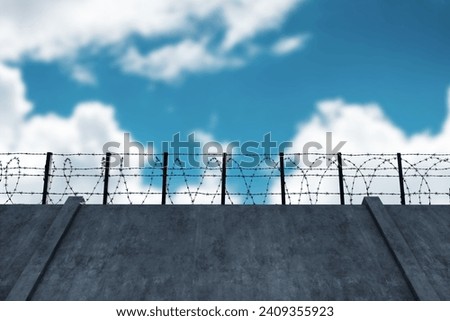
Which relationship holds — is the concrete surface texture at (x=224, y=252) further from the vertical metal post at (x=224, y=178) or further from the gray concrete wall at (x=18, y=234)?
the vertical metal post at (x=224, y=178)

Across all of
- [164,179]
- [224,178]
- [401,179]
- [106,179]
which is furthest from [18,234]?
[401,179]

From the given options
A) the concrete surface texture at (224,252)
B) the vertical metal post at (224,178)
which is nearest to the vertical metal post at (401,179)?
the concrete surface texture at (224,252)

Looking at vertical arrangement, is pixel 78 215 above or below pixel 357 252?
above

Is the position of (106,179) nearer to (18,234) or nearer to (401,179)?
(18,234)

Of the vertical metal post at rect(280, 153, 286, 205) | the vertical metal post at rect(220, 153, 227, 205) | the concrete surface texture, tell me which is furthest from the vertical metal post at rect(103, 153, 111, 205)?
the vertical metal post at rect(280, 153, 286, 205)

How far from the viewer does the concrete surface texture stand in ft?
27.6

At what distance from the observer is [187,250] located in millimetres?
9430

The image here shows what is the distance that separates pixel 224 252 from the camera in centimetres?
938

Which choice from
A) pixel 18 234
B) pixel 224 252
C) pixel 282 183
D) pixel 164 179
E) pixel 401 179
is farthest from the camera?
pixel 401 179
